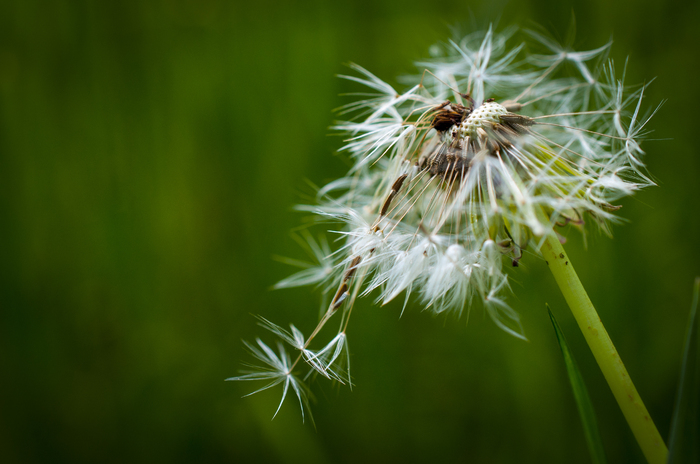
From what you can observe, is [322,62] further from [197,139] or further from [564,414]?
[564,414]

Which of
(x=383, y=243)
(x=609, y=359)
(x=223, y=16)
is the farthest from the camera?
(x=223, y=16)

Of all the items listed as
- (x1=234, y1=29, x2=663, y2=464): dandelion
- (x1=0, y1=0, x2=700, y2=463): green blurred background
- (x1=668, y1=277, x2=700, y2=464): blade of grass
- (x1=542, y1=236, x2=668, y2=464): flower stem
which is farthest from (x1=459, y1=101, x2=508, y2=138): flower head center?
(x1=0, y1=0, x2=700, y2=463): green blurred background

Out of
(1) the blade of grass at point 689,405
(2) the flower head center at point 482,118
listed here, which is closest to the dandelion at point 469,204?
(2) the flower head center at point 482,118

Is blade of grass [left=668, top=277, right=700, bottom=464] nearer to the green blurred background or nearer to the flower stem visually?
the flower stem

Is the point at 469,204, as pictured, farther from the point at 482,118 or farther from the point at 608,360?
the point at 608,360

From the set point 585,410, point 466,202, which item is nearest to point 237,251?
point 466,202

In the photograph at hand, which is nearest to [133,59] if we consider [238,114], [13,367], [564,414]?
[238,114]
